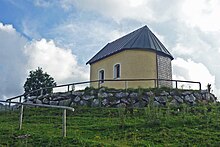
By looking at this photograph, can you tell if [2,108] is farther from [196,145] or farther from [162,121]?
[196,145]

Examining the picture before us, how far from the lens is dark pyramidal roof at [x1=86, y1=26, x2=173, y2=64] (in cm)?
2766

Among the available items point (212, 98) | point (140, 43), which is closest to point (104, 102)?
point (140, 43)

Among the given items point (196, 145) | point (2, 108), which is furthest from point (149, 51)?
point (196, 145)

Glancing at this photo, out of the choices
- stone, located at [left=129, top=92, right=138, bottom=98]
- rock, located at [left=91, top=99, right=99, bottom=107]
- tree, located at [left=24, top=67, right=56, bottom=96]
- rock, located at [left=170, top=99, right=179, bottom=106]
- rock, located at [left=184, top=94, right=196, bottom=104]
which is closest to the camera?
rock, located at [left=91, top=99, right=99, bottom=107]

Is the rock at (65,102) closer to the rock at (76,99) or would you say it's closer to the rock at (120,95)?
the rock at (76,99)

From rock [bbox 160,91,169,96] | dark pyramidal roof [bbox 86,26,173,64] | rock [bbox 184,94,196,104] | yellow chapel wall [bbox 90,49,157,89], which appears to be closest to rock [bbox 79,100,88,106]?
yellow chapel wall [bbox 90,49,157,89]

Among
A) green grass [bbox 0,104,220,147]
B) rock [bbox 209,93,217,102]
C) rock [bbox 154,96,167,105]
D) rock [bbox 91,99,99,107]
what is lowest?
green grass [bbox 0,104,220,147]

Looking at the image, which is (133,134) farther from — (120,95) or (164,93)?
(164,93)

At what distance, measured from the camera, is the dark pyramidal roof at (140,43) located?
1089 inches

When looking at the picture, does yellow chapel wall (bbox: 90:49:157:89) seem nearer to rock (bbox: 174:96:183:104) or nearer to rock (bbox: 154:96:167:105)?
rock (bbox: 174:96:183:104)

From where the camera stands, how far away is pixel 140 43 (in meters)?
28.0

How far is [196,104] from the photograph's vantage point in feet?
75.3

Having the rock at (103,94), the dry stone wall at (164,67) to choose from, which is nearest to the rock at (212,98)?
the dry stone wall at (164,67)

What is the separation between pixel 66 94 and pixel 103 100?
2822mm
